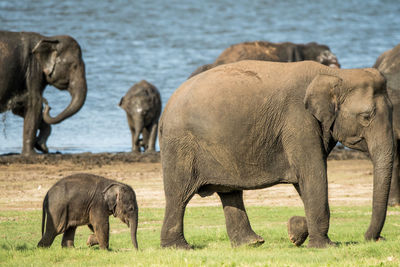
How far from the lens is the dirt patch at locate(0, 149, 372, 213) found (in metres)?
17.1

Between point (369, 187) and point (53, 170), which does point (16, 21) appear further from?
point (369, 187)

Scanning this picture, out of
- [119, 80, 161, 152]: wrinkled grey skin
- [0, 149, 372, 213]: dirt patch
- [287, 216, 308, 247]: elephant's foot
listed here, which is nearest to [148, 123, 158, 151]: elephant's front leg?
[119, 80, 161, 152]: wrinkled grey skin

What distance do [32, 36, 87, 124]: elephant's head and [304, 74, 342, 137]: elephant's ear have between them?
39.9ft

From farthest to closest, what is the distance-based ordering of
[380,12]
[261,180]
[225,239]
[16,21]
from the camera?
1. [380,12]
2. [16,21]
3. [225,239]
4. [261,180]

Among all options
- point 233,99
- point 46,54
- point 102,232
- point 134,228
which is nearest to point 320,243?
point 233,99

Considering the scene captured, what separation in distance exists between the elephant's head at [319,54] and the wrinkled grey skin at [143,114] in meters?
4.49

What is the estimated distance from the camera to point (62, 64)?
22.7 m

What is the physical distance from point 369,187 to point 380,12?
2081 inches

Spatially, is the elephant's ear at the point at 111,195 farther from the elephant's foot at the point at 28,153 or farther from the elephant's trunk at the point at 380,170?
the elephant's foot at the point at 28,153

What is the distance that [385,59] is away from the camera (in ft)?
53.6

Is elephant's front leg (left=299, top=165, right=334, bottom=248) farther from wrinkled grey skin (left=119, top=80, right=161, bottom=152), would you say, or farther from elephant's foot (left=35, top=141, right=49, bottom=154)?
wrinkled grey skin (left=119, top=80, right=161, bottom=152)

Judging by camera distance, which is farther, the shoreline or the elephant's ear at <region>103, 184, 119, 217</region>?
the shoreline

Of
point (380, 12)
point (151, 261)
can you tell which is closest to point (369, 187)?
point (151, 261)

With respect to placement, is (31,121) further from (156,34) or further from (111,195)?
(156,34)
